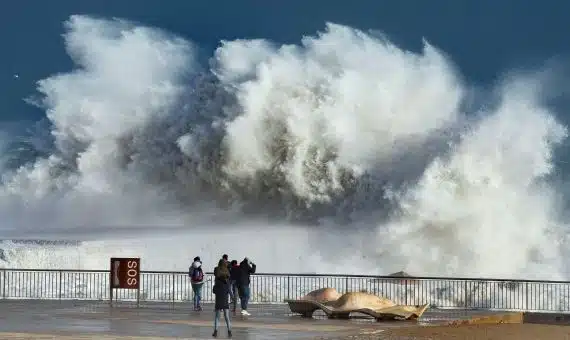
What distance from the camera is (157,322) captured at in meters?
28.1

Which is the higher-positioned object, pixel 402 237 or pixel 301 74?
pixel 301 74

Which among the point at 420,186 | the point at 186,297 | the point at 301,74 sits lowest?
the point at 186,297

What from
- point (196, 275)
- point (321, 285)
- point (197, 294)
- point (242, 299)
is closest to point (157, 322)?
point (242, 299)

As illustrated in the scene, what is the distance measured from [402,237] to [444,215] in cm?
207

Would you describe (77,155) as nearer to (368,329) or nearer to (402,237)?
(402,237)

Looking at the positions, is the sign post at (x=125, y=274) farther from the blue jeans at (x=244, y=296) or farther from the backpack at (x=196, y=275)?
the blue jeans at (x=244, y=296)

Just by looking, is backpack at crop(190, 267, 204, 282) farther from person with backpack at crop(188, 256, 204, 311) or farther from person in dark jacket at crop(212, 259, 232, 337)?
person in dark jacket at crop(212, 259, 232, 337)

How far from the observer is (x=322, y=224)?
6494 centimetres

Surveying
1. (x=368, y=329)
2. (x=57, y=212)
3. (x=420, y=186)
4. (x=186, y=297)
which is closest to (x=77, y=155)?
(x=57, y=212)

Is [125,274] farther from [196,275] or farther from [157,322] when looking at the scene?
[157,322]

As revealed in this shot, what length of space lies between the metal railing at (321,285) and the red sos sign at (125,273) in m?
2.00

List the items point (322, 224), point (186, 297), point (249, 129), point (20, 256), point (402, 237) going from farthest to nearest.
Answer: point (249, 129) → point (322, 224) → point (402, 237) → point (20, 256) → point (186, 297)

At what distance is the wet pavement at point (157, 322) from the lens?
81.4 ft

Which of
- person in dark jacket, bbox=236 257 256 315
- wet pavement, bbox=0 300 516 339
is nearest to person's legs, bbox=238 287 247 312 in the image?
person in dark jacket, bbox=236 257 256 315
